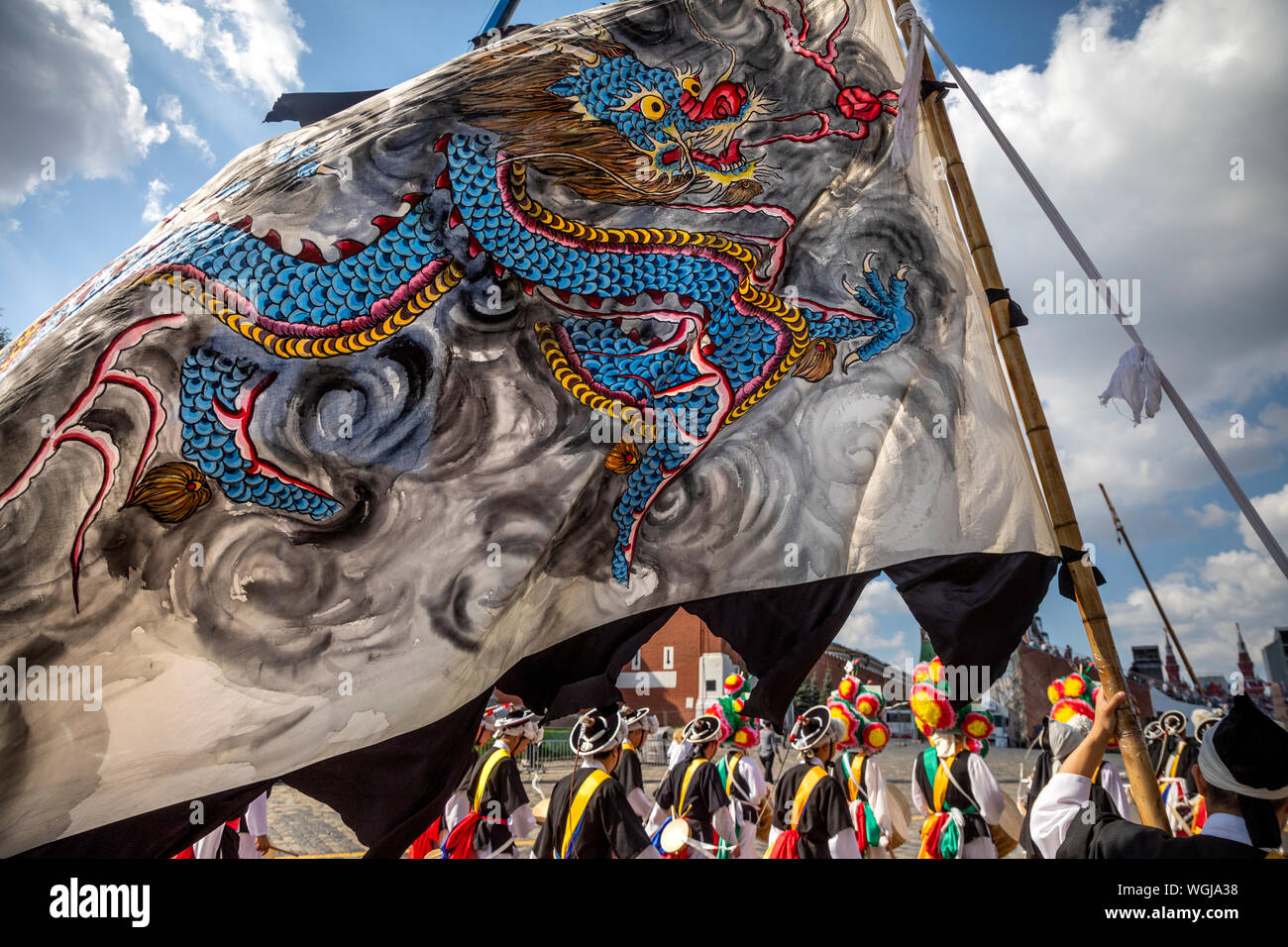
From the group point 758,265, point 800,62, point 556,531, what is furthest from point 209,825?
point 800,62

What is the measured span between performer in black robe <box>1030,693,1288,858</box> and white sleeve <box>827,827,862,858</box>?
13.7 feet

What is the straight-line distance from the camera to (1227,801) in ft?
6.93

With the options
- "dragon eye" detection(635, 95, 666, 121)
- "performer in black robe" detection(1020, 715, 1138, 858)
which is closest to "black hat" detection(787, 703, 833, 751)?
"performer in black robe" detection(1020, 715, 1138, 858)

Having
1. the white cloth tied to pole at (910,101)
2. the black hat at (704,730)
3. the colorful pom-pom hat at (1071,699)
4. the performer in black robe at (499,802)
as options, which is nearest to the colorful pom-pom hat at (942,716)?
the colorful pom-pom hat at (1071,699)

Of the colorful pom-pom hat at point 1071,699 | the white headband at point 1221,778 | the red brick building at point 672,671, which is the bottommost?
the red brick building at point 672,671

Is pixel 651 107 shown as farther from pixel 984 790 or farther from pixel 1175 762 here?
pixel 1175 762

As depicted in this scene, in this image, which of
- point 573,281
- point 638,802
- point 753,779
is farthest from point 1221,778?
point 753,779

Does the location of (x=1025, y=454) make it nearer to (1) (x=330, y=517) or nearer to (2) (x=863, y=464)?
(2) (x=863, y=464)

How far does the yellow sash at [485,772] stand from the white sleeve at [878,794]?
10.9ft

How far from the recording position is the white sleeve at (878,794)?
23.2 feet

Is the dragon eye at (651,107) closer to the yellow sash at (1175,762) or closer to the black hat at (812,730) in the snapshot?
the black hat at (812,730)

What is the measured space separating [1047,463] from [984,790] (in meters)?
4.22

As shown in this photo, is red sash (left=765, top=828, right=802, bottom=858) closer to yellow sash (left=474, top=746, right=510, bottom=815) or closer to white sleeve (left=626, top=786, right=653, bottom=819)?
white sleeve (left=626, top=786, right=653, bottom=819)
